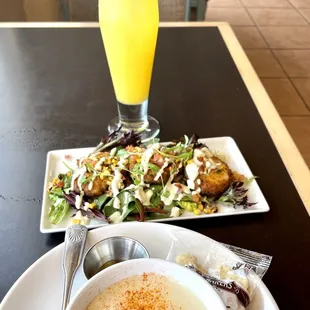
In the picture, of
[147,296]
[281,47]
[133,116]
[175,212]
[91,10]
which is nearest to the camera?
[147,296]

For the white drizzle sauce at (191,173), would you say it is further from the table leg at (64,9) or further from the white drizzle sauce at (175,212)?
the table leg at (64,9)

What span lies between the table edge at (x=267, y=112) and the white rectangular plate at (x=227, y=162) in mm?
77

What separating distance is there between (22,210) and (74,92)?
398 millimetres

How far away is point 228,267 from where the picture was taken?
1.95 feet

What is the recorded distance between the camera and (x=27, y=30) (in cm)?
132

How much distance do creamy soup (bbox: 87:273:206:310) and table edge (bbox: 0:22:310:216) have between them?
31 centimetres

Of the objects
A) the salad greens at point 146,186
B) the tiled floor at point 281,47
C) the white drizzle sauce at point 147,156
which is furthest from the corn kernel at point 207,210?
the tiled floor at point 281,47

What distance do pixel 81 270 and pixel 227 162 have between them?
35 cm

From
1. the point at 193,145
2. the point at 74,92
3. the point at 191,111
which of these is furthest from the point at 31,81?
the point at 193,145

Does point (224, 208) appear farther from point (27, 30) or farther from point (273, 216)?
point (27, 30)

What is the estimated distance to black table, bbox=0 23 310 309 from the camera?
69 cm

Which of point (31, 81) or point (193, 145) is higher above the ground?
point (193, 145)

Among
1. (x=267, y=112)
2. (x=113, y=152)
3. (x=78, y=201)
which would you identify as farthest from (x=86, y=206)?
(x=267, y=112)

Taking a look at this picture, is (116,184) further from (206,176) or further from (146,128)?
(146,128)
